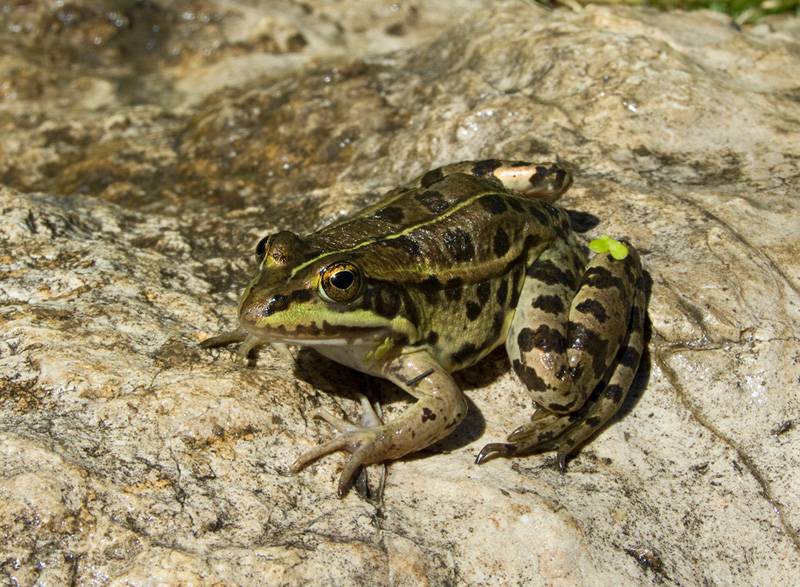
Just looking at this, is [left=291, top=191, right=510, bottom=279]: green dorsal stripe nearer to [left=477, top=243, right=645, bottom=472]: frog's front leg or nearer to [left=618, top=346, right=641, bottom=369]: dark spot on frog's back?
[left=477, top=243, right=645, bottom=472]: frog's front leg

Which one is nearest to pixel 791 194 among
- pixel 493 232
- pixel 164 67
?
pixel 493 232

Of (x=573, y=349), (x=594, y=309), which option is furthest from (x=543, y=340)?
(x=594, y=309)

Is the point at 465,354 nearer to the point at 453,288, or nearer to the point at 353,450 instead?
the point at 453,288

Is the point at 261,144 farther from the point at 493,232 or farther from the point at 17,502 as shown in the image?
the point at 17,502

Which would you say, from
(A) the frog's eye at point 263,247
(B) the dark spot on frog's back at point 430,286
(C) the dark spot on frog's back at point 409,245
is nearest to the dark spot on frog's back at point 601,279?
(B) the dark spot on frog's back at point 430,286

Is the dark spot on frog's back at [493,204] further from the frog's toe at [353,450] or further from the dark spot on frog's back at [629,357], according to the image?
the frog's toe at [353,450]

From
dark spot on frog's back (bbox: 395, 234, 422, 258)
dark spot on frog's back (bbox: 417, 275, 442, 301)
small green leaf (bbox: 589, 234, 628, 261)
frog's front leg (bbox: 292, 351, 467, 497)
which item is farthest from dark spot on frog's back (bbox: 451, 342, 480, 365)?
small green leaf (bbox: 589, 234, 628, 261)
